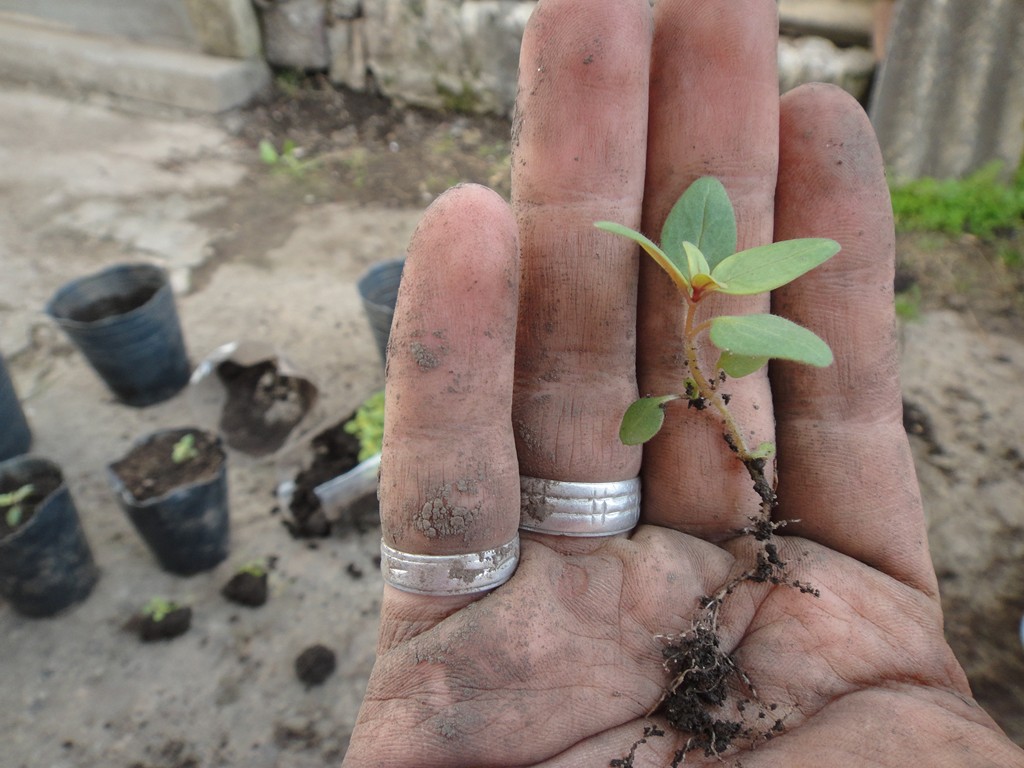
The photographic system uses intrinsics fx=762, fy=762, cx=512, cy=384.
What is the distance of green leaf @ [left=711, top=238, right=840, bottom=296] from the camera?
4.00 ft

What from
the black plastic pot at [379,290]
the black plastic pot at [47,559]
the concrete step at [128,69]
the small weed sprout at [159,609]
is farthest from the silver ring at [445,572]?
the concrete step at [128,69]

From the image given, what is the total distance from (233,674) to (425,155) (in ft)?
12.6

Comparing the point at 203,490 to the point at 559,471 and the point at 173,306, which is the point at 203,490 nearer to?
the point at 173,306

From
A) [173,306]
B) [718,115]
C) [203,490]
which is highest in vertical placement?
[718,115]

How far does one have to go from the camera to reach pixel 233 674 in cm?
241

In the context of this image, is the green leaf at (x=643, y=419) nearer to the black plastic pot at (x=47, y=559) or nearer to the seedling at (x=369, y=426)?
the seedling at (x=369, y=426)

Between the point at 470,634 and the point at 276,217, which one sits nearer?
the point at 470,634

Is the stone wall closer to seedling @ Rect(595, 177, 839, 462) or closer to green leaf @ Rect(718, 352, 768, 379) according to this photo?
seedling @ Rect(595, 177, 839, 462)

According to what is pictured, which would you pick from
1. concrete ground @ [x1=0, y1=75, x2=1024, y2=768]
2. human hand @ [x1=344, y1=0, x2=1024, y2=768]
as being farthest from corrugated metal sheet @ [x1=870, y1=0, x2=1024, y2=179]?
human hand @ [x1=344, y1=0, x2=1024, y2=768]

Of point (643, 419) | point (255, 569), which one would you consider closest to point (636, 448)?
point (643, 419)

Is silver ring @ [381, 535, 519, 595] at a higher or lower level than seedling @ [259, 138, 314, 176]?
higher

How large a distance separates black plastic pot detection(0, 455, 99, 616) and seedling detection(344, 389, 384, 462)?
1015mm

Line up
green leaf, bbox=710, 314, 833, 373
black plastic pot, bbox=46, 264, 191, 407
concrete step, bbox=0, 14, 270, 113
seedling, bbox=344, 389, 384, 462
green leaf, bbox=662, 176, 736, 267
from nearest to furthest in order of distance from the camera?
1. green leaf, bbox=710, 314, 833, 373
2. green leaf, bbox=662, 176, 736, 267
3. seedling, bbox=344, 389, 384, 462
4. black plastic pot, bbox=46, 264, 191, 407
5. concrete step, bbox=0, 14, 270, 113

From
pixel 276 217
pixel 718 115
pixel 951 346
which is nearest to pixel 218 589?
pixel 718 115
